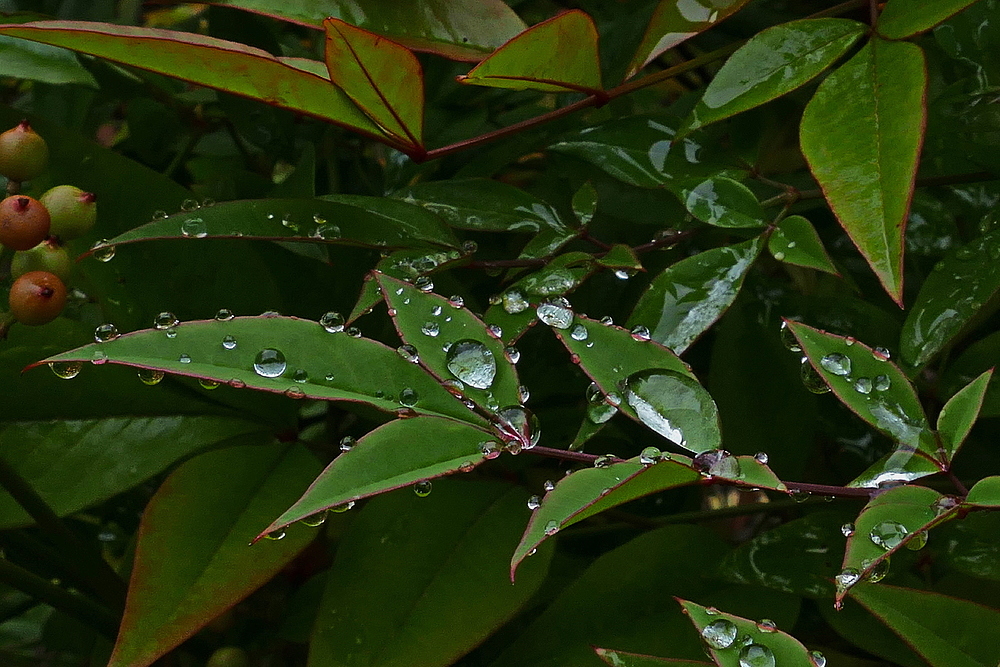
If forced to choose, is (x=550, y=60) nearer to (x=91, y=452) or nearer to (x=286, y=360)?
(x=286, y=360)

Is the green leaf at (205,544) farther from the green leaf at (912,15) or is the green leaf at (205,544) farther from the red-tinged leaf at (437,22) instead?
the green leaf at (912,15)

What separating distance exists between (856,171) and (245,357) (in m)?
0.26

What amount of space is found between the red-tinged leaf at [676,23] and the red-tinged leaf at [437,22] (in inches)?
3.1

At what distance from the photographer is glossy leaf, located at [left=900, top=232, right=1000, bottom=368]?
1.40 feet

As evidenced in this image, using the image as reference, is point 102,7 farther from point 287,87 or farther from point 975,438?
point 975,438

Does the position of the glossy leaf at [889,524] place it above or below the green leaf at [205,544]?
above

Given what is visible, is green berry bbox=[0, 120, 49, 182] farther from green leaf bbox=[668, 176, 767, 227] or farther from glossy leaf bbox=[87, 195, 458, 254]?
green leaf bbox=[668, 176, 767, 227]

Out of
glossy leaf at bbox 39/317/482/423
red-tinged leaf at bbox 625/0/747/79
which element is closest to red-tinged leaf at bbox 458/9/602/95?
red-tinged leaf at bbox 625/0/747/79

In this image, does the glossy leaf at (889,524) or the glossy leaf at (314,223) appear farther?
the glossy leaf at (314,223)

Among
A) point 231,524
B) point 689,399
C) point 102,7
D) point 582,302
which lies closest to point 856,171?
point 689,399

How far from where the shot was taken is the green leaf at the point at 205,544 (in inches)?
15.6

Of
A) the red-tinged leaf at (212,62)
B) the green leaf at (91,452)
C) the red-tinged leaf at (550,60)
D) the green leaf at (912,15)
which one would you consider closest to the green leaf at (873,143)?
the green leaf at (912,15)

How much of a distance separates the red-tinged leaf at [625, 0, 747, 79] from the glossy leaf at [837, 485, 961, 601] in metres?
0.24

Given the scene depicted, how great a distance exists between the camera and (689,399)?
14.6 inches
